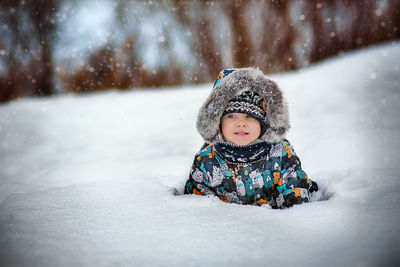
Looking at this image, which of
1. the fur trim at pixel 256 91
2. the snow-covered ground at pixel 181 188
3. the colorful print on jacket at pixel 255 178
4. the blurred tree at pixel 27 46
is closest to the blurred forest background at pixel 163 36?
the blurred tree at pixel 27 46

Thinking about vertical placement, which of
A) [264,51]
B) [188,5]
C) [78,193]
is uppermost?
[188,5]

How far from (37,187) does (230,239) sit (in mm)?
1393

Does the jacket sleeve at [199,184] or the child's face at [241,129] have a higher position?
the child's face at [241,129]

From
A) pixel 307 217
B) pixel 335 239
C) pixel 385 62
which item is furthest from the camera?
pixel 385 62

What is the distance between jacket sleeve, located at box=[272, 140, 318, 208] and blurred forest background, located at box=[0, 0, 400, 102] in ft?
7.59

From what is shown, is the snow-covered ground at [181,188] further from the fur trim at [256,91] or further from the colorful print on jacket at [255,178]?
the fur trim at [256,91]

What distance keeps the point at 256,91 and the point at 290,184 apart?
518 millimetres

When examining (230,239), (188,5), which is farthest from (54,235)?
(188,5)

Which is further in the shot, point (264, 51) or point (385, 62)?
point (264, 51)

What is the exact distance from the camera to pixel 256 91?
1.33 meters

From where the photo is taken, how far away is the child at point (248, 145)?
129 cm

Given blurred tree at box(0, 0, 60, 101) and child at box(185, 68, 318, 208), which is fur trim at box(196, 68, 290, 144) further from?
blurred tree at box(0, 0, 60, 101)

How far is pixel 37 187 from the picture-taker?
158 centimetres

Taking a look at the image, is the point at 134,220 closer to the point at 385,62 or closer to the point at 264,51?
the point at 264,51
